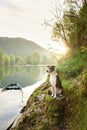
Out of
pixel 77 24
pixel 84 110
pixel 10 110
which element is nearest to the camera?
pixel 84 110

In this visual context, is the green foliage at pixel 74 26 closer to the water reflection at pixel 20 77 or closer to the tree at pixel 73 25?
the tree at pixel 73 25

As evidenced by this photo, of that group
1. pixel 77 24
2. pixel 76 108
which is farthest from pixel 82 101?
pixel 77 24

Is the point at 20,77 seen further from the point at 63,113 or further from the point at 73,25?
the point at 63,113

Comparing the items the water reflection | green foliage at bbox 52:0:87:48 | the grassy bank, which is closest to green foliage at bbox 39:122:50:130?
the grassy bank

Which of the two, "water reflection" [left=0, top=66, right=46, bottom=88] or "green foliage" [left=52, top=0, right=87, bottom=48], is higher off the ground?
"green foliage" [left=52, top=0, right=87, bottom=48]

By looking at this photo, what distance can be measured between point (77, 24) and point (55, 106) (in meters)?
13.4

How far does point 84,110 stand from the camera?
9.02 m

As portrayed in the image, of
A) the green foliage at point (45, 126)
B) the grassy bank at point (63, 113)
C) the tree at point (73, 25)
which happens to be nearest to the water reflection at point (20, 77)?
the tree at point (73, 25)

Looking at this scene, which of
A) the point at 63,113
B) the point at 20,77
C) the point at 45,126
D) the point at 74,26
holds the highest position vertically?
the point at 74,26

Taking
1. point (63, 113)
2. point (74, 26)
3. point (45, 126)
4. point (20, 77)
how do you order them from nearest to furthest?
point (45, 126) < point (63, 113) < point (74, 26) < point (20, 77)

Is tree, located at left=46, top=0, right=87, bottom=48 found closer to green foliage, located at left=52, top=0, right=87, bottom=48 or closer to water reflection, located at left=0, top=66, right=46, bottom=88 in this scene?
green foliage, located at left=52, top=0, right=87, bottom=48

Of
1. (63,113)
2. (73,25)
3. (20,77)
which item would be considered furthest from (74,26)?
(20,77)

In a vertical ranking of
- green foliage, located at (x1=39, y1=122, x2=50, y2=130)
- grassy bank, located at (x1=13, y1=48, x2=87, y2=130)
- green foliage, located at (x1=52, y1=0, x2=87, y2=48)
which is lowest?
green foliage, located at (x1=39, y1=122, x2=50, y2=130)

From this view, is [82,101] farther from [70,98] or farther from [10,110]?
[10,110]
